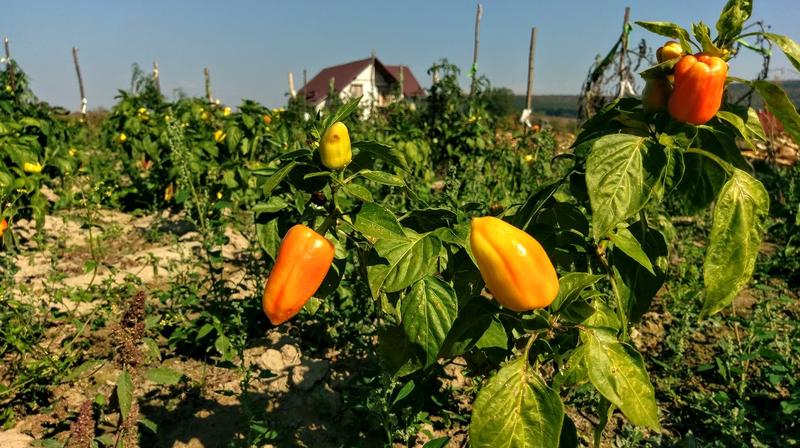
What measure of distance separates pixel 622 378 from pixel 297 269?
2.17 feet

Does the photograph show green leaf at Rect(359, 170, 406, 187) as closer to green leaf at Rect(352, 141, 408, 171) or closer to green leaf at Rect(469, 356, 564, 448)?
green leaf at Rect(352, 141, 408, 171)

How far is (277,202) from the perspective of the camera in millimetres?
1448

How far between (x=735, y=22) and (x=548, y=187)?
0.49 m

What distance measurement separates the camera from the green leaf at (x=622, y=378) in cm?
98

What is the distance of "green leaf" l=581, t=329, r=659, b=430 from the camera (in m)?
0.98

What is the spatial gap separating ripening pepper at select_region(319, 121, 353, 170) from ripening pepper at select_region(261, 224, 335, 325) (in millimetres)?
162

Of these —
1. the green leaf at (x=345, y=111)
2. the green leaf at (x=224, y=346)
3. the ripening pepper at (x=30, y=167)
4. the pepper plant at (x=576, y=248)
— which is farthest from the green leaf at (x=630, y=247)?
the ripening pepper at (x=30, y=167)

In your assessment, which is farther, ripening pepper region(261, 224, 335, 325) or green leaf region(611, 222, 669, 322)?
green leaf region(611, 222, 669, 322)

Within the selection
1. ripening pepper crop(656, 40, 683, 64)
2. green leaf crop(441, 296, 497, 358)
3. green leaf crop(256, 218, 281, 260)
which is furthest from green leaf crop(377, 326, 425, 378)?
ripening pepper crop(656, 40, 683, 64)

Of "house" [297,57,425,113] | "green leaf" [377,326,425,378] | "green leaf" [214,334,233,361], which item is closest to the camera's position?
"green leaf" [377,326,425,378]

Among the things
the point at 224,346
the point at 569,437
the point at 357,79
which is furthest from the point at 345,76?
the point at 569,437

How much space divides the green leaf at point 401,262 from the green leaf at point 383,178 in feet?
0.42

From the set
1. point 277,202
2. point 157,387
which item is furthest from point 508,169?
point 277,202

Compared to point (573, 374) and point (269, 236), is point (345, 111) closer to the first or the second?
point (269, 236)
